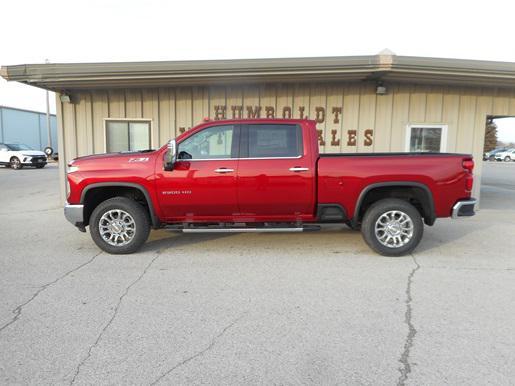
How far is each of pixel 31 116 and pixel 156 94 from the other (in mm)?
40855

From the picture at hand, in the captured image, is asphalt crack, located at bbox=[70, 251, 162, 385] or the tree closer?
asphalt crack, located at bbox=[70, 251, 162, 385]

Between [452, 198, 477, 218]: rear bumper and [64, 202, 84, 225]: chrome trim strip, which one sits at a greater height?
[452, 198, 477, 218]: rear bumper

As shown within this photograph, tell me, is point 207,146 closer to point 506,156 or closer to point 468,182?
point 468,182

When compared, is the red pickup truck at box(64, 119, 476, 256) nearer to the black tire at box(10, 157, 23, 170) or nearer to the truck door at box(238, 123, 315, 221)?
the truck door at box(238, 123, 315, 221)

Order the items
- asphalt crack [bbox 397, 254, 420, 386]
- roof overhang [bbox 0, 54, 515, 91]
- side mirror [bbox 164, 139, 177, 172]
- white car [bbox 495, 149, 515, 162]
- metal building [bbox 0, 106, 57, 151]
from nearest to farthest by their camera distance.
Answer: asphalt crack [bbox 397, 254, 420, 386], side mirror [bbox 164, 139, 177, 172], roof overhang [bbox 0, 54, 515, 91], metal building [bbox 0, 106, 57, 151], white car [bbox 495, 149, 515, 162]

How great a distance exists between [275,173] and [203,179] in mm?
997

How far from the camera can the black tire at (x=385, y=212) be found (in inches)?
209

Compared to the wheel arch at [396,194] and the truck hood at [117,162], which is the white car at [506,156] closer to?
the wheel arch at [396,194]

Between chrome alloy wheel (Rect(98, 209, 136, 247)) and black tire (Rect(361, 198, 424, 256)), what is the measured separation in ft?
10.8

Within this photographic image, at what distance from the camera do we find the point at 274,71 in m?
7.91

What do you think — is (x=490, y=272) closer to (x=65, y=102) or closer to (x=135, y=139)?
(x=135, y=139)

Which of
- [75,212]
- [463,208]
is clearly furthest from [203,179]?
[463,208]

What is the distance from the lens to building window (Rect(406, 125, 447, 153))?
923 centimetres

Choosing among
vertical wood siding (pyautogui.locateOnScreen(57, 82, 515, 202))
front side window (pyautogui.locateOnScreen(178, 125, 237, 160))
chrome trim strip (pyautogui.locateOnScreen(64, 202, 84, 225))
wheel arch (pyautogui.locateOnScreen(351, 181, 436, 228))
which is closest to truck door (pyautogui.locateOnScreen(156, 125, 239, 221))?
front side window (pyautogui.locateOnScreen(178, 125, 237, 160))
